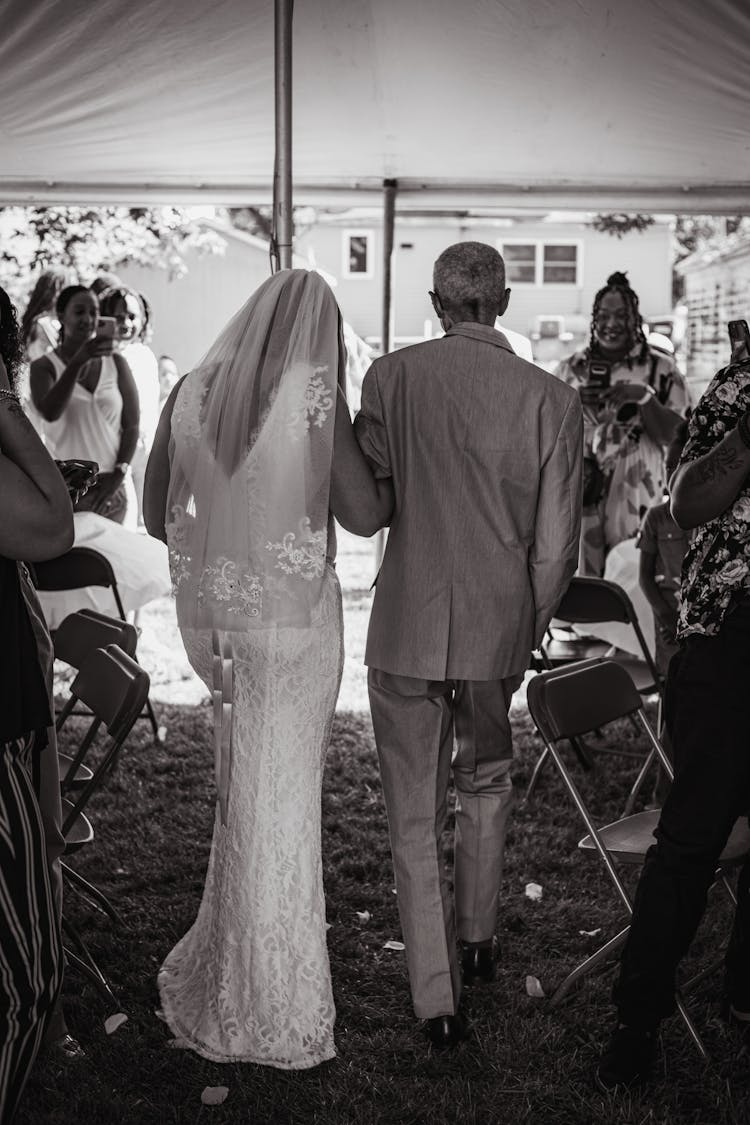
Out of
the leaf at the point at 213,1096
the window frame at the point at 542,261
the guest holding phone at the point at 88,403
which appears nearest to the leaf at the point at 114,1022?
the leaf at the point at 213,1096

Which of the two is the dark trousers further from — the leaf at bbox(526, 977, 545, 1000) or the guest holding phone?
the guest holding phone

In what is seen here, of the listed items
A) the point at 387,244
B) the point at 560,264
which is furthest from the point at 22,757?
the point at 560,264

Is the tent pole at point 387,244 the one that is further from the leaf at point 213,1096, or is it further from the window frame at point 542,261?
the window frame at point 542,261

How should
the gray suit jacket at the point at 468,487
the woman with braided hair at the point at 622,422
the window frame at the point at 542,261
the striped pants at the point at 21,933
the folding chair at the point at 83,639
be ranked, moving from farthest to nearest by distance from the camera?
the window frame at the point at 542,261, the woman with braided hair at the point at 622,422, the folding chair at the point at 83,639, the gray suit jacket at the point at 468,487, the striped pants at the point at 21,933

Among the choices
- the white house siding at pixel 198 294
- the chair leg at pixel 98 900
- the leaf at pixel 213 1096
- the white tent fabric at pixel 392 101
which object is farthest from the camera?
the white house siding at pixel 198 294

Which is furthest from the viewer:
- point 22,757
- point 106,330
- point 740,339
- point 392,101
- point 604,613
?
point 106,330

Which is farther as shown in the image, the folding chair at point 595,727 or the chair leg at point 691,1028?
the folding chair at point 595,727

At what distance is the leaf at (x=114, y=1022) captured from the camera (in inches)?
128

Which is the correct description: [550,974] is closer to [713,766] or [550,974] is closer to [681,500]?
[713,766]

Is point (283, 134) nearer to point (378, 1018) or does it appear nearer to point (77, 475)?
point (77, 475)

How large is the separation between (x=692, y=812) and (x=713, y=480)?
80cm

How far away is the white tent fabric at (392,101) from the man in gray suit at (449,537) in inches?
68.6

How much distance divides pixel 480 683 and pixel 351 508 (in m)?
0.65

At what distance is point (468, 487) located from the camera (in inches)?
127
